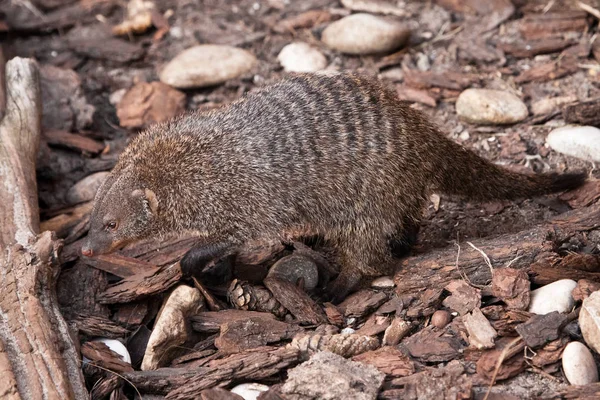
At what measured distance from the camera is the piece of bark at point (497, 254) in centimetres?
357

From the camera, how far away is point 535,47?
5.33m

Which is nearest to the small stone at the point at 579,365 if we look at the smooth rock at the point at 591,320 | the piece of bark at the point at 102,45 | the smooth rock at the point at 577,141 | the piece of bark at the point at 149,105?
→ the smooth rock at the point at 591,320

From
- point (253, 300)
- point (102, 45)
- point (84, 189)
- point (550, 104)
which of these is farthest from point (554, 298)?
point (102, 45)

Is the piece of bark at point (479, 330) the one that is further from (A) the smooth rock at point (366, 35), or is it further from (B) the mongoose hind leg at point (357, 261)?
(A) the smooth rock at point (366, 35)

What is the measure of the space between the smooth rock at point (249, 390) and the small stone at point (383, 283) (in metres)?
1.07

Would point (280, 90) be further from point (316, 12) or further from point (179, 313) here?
point (316, 12)

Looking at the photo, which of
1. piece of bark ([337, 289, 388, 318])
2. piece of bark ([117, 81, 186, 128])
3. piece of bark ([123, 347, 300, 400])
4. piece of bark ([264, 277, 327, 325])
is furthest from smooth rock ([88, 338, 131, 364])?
piece of bark ([117, 81, 186, 128])

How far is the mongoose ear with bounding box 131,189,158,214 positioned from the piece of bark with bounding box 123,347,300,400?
0.94 meters

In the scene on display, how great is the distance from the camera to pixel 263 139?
3.96m

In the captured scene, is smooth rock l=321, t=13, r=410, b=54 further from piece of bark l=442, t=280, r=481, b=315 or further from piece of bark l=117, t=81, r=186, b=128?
piece of bark l=442, t=280, r=481, b=315

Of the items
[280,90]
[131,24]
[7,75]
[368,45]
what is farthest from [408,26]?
[7,75]

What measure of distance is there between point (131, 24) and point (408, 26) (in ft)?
7.96

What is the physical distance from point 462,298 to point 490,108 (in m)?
1.83

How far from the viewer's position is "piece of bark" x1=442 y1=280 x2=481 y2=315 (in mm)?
3412
